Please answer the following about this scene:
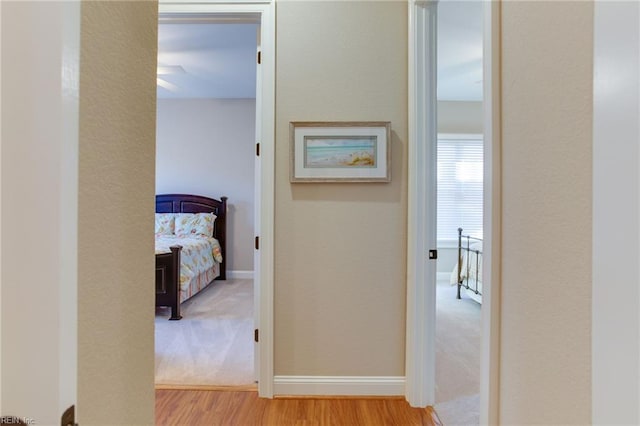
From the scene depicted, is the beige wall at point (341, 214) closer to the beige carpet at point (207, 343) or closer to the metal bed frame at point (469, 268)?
the beige carpet at point (207, 343)

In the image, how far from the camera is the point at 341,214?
2.11 m

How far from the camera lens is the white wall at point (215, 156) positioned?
216 inches

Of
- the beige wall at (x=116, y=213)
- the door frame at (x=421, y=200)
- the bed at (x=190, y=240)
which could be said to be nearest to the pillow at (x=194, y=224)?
the bed at (x=190, y=240)

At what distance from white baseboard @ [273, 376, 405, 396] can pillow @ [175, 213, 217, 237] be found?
11.3ft

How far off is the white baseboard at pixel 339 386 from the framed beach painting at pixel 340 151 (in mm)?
1237

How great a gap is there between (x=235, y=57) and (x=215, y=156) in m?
1.97

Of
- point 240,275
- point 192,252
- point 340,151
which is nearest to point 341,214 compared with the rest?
point 340,151

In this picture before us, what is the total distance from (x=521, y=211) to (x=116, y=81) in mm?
1012

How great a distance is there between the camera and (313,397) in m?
2.06

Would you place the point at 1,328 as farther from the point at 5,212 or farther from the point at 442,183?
the point at 442,183

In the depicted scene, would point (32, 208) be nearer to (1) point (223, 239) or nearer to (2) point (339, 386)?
(2) point (339, 386)

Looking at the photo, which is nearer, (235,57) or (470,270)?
(235,57)

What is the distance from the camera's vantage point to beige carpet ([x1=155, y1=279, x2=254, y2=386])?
235cm
